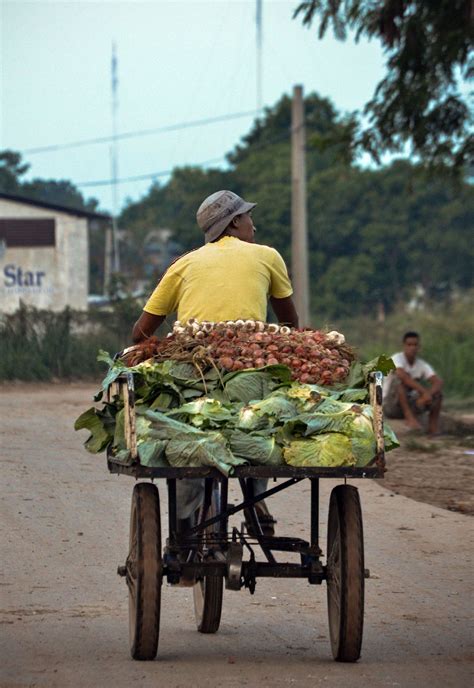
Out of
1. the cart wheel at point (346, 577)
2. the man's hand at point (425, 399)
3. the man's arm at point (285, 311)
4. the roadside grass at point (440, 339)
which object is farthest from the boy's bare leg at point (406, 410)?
the cart wheel at point (346, 577)

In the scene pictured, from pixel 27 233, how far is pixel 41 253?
81 cm

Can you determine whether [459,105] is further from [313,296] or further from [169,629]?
[313,296]

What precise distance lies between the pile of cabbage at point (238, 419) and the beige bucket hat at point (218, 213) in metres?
0.82

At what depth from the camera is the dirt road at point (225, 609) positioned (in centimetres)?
570

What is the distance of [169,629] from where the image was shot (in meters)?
6.91

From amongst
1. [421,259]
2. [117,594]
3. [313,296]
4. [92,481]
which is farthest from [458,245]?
[117,594]

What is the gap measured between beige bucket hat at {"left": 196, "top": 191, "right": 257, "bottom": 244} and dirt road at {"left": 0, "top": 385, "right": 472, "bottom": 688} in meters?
1.99

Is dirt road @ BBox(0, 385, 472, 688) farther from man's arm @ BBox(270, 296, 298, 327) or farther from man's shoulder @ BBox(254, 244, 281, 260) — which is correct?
man's shoulder @ BBox(254, 244, 281, 260)

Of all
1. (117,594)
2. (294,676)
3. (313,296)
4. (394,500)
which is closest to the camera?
(294,676)

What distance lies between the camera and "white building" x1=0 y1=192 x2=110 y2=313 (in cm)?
4447

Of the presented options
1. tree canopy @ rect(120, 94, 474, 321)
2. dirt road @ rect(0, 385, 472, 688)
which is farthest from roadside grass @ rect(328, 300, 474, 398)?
tree canopy @ rect(120, 94, 474, 321)

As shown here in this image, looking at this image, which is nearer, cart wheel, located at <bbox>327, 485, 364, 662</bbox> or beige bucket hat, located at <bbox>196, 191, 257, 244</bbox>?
cart wheel, located at <bbox>327, 485, 364, 662</bbox>

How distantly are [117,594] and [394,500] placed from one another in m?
4.47

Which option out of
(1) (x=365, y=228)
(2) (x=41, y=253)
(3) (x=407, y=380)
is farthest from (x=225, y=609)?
(1) (x=365, y=228)
